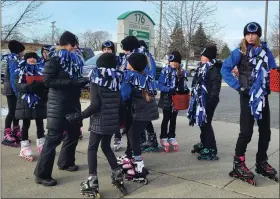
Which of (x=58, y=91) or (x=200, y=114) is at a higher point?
(x=58, y=91)

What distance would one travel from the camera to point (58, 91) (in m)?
4.14

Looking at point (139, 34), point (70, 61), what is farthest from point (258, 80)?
point (139, 34)

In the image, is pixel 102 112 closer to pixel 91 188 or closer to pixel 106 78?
pixel 106 78

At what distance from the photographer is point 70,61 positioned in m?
4.20

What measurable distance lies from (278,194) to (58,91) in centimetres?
289

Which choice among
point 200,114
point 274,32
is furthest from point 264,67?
point 274,32

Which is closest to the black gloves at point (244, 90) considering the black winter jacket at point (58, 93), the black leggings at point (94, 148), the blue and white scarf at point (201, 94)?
the blue and white scarf at point (201, 94)

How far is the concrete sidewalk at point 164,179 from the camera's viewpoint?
3.86 meters

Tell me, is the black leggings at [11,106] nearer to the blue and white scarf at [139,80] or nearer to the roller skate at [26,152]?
the roller skate at [26,152]

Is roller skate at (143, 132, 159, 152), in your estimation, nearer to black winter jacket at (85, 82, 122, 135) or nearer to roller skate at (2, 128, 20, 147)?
black winter jacket at (85, 82, 122, 135)

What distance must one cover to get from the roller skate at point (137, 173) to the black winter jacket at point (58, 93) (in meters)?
1.01

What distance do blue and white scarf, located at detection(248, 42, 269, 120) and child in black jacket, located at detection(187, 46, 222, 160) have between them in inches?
37.9

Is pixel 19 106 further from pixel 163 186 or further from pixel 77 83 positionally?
pixel 163 186

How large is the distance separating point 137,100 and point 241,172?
5.27 ft
